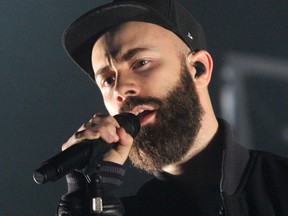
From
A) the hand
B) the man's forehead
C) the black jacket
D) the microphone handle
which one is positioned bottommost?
the black jacket

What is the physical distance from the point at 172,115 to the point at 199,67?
208 millimetres

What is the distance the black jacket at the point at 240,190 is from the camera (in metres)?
1.30

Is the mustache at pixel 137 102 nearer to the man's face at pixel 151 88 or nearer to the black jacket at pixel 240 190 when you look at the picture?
the man's face at pixel 151 88

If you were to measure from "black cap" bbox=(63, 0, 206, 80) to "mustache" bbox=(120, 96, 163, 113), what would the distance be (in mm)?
232

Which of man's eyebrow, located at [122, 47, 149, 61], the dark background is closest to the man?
man's eyebrow, located at [122, 47, 149, 61]

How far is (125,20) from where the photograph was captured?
4.67 ft

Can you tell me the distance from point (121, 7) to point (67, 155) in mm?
550

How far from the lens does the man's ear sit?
1.47 metres

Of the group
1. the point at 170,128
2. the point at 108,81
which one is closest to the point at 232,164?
the point at 170,128

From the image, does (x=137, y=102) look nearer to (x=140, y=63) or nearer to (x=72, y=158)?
(x=140, y=63)

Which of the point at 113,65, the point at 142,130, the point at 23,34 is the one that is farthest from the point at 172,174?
the point at 23,34

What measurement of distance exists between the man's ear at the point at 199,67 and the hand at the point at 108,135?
0.42m

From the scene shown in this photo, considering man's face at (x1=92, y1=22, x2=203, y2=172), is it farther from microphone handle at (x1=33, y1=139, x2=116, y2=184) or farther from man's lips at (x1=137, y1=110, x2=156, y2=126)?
microphone handle at (x1=33, y1=139, x2=116, y2=184)

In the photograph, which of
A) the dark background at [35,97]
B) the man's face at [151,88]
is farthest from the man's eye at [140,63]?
the dark background at [35,97]
